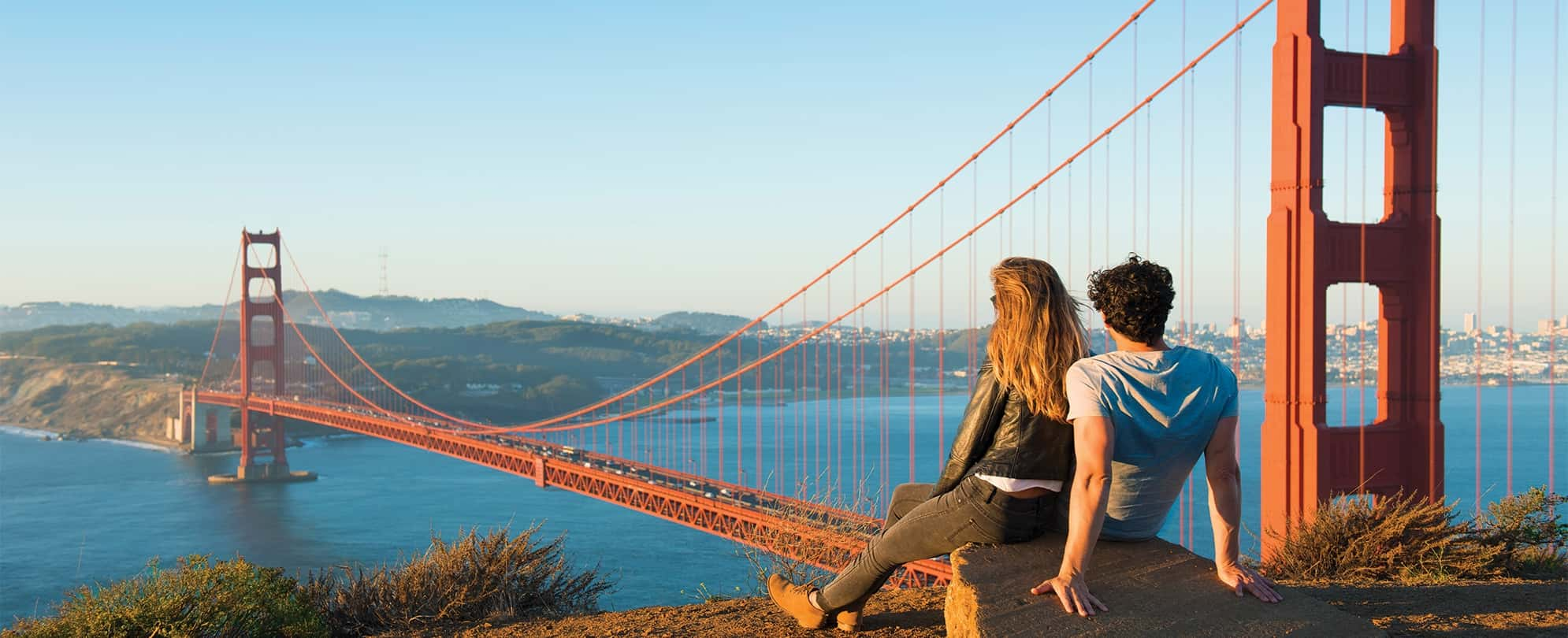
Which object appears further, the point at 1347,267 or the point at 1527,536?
the point at 1347,267

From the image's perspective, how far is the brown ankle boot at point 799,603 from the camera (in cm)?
316

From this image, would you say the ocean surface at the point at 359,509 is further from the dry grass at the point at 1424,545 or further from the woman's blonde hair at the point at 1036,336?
the woman's blonde hair at the point at 1036,336

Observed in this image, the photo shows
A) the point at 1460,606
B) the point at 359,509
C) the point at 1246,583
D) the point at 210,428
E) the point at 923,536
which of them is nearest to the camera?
the point at 1246,583

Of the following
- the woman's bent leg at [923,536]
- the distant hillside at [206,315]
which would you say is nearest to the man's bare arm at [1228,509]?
the woman's bent leg at [923,536]

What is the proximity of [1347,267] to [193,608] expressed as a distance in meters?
5.08

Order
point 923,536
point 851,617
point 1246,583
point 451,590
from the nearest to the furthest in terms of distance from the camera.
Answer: point 1246,583 < point 923,536 < point 851,617 < point 451,590

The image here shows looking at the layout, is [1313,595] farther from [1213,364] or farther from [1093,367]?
[1093,367]

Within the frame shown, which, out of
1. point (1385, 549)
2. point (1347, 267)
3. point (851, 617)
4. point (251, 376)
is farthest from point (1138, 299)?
point (251, 376)

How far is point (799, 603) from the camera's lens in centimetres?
319

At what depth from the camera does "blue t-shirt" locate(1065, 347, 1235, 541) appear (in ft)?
7.63

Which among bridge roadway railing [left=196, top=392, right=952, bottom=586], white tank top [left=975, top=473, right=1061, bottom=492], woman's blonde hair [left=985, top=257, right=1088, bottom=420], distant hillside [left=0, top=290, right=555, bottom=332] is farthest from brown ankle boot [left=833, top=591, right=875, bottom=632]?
distant hillside [left=0, top=290, right=555, bottom=332]

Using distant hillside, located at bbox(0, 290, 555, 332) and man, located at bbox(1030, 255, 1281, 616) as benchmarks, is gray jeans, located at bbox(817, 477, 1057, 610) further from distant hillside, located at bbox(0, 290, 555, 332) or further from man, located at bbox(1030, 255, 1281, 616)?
distant hillside, located at bbox(0, 290, 555, 332)

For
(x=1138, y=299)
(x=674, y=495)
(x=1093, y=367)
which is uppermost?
(x=1138, y=299)

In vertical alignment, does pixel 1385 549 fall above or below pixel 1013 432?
below
